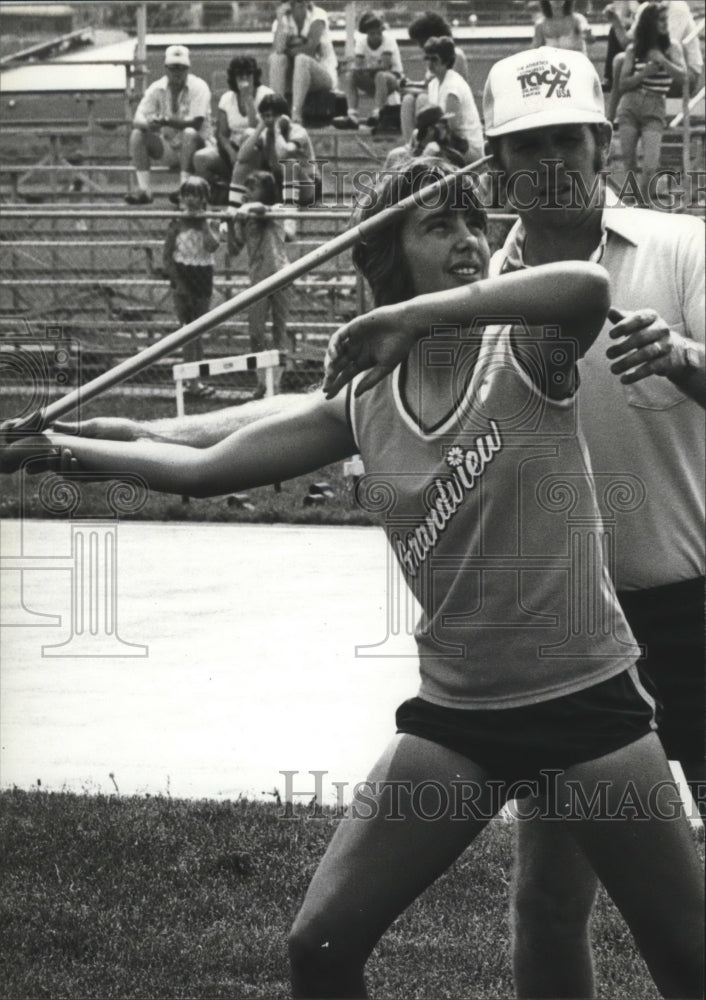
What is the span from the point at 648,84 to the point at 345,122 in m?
2.75

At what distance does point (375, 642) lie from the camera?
20.7 ft

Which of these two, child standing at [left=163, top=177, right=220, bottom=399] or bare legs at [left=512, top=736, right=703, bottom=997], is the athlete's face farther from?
child standing at [left=163, top=177, right=220, bottom=399]

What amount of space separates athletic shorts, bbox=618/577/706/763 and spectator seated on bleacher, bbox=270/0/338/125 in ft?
33.6

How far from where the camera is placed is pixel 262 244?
33.9 ft

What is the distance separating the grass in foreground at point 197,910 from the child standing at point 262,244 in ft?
18.9

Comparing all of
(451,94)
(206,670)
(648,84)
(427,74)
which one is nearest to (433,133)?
(451,94)

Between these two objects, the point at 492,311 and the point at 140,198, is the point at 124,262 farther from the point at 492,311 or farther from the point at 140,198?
the point at 492,311

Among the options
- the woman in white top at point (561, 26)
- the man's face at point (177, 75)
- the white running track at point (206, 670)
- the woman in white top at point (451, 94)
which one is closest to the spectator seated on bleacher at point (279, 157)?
the woman in white top at point (451, 94)

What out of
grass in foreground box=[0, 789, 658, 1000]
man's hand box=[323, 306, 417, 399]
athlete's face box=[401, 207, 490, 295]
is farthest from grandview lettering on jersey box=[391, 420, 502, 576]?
grass in foreground box=[0, 789, 658, 1000]

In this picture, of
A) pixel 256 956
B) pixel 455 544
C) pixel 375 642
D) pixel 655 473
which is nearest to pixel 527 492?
pixel 455 544

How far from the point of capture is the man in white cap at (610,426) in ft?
8.63

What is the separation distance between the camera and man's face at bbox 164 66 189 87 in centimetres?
1255

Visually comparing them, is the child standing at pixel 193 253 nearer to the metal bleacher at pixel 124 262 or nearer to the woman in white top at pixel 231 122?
the metal bleacher at pixel 124 262

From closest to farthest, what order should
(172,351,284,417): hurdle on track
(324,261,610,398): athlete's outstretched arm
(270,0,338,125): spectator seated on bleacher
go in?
(324,261,610,398): athlete's outstretched arm
(172,351,284,417): hurdle on track
(270,0,338,125): spectator seated on bleacher
